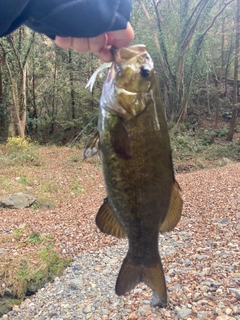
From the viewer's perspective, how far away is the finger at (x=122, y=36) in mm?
1716

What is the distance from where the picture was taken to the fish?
62.8 inches

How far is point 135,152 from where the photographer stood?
162cm

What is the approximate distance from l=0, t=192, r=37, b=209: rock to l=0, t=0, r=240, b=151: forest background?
7.28m

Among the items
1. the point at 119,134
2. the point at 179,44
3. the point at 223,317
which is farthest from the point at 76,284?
the point at 179,44

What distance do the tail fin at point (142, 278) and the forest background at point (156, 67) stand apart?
47.1ft

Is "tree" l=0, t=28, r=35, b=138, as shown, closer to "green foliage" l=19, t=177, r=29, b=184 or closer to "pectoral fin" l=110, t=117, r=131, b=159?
"green foliage" l=19, t=177, r=29, b=184

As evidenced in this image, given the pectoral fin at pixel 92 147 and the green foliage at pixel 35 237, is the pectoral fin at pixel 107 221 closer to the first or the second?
the pectoral fin at pixel 92 147

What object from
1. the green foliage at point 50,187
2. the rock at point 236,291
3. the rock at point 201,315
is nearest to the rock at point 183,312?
the rock at point 201,315

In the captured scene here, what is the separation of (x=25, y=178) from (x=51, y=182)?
2.90ft

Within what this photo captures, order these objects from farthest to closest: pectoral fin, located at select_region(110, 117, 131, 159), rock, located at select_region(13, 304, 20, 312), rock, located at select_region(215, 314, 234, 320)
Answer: rock, located at select_region(13, 304, 20, 312)
rock, located at select_region(215, 314, 234, 320)
pectoral fin, located at select_region(110, 117, 131, 159)

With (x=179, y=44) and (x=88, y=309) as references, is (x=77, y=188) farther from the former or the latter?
(x=179, y=44)

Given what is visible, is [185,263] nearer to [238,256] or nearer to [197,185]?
[238,256]

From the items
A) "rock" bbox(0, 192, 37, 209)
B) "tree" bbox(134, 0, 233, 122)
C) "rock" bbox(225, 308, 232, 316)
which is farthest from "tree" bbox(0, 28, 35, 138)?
"rock" bbox(225, 308, 232, 316)

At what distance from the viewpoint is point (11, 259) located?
5398mm
